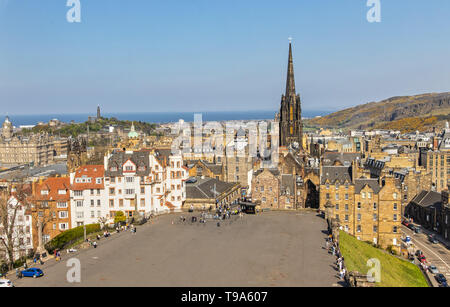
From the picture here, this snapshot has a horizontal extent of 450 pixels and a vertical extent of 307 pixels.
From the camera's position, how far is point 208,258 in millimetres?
37469

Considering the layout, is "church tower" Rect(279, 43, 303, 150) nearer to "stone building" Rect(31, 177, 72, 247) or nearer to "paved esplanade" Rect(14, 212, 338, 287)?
"stone building" Rect(31, 177, 72, 247)

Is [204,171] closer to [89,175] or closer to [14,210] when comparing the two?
[89,175]

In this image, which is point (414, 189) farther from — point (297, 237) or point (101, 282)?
point (101, 282)

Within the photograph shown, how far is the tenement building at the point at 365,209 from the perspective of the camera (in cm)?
6275

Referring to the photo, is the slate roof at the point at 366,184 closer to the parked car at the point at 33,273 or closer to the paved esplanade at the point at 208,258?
the paved esplanade at the point at 208,258

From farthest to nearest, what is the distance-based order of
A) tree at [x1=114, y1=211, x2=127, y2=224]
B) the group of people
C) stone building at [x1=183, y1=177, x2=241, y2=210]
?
stone building at [x1=183, y1=177, x2=241, y2=210], tree at [x1=114, y1=211, x2=127, y2=224], the group of people

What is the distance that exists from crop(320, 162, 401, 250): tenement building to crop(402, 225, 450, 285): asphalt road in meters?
4.56

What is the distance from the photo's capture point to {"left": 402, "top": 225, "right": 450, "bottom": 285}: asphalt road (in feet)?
189

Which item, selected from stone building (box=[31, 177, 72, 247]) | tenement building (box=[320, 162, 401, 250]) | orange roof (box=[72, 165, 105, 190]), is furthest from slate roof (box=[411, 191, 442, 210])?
stone building (box=[31, 177, 72, 247])

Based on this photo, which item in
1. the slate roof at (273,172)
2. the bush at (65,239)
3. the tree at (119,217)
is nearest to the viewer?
the bush at (65,239)

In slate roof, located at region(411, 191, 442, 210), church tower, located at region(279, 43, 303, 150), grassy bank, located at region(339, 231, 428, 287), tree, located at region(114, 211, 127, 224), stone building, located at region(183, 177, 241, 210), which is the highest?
church tower, located at region(279, 43, 303, 150)

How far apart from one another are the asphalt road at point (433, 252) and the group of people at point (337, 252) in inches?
667

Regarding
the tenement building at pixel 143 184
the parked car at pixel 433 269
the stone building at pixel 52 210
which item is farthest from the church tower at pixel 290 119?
the stone building at pixel 52 210
